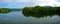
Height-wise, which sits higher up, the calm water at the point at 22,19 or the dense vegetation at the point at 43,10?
the dense vegetation at the point at 43,10

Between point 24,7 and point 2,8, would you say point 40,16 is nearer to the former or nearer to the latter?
point 24,7

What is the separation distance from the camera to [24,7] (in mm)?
2693

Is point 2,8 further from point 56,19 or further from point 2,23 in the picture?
point 56,19

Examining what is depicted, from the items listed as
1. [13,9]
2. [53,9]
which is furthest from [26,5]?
[53,9]

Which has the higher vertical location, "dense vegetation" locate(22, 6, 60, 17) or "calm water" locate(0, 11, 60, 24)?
"dense vegetation" locate(22, 6, 60, 17)

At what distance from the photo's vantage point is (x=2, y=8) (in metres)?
2.70

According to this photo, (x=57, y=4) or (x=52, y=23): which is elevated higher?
(x=57, y=4)

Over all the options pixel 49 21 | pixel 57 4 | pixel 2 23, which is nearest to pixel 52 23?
pixel 49 21

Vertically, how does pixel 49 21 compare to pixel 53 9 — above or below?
below

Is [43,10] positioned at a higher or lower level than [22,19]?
higher

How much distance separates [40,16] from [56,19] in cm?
25

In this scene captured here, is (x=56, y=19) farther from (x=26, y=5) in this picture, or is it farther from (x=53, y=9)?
(x=26, y=5)

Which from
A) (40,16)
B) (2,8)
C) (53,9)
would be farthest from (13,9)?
(53,9)

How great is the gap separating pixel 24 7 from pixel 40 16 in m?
0.28
